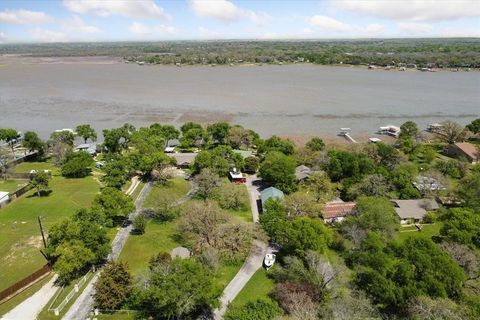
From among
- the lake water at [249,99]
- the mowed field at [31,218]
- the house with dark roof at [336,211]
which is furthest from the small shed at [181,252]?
the lake water at [249,99]

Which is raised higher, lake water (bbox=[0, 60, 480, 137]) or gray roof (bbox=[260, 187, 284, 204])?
gray roof (bbox=[260, 187, 284, 204])

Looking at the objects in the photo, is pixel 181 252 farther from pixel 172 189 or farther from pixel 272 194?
pixel 172 189

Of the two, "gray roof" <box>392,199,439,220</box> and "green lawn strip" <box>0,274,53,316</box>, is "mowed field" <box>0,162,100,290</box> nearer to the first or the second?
"green lawn strip" <box>0,274,53,316</box>

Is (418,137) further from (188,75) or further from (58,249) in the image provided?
(188,75)

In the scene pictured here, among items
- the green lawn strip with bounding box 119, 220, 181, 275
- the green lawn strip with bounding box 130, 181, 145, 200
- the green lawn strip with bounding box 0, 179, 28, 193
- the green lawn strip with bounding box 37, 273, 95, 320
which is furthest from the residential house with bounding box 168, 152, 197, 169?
the green lawn strip with bounding box 37, 273, 95, 320

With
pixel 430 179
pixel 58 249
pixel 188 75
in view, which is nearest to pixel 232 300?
pixel 58 249

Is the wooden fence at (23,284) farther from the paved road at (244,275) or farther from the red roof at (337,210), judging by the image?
the red roof at (337,210)

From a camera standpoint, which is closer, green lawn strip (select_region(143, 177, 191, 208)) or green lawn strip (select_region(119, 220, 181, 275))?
green lawn strip (select_region(119, 220, 181, 275))
